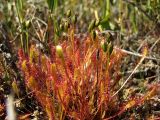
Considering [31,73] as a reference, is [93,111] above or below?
below

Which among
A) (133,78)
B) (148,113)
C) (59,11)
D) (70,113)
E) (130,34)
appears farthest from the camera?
(59,11)

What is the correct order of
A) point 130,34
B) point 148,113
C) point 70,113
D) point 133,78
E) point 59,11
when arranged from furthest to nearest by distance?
point 59,11 < point 130,34 < point 133,78 < point 148,113 < point 70,113

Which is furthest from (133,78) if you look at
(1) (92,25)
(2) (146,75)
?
(1) (92,25)

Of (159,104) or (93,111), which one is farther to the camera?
(159,104)

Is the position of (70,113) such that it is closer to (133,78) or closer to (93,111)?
(93,111)

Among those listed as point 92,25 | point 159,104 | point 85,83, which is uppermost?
point 92,25

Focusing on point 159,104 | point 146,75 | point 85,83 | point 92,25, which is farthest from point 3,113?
point 146,75
